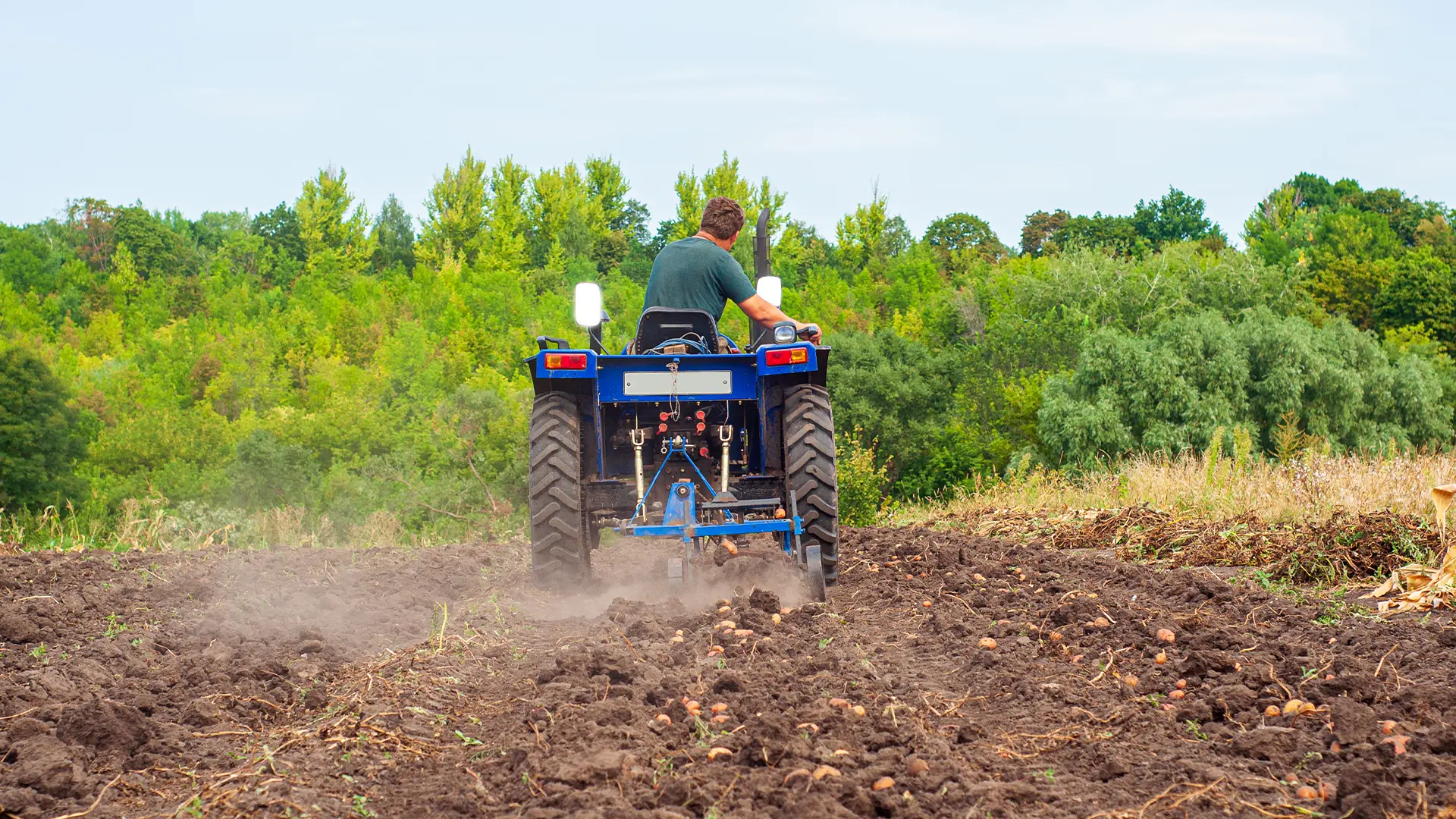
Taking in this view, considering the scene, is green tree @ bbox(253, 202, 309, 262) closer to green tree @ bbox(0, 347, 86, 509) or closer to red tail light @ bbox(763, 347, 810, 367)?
green tree @ bbox(0, 347, 86, 509)

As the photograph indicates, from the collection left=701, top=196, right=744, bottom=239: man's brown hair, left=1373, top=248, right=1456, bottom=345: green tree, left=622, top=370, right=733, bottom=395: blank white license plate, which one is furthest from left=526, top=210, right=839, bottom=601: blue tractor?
left=1373, top=248, right=1456, bottom=345: green tree

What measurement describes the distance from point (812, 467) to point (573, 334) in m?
42.4

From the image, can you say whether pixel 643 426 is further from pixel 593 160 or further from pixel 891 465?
pixel 593 160

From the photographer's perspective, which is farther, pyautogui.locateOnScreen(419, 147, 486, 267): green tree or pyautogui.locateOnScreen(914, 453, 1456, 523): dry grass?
pyautogui.locateOnScreen(419, 147, 486, 267): green tree

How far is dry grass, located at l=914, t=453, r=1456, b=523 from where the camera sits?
8289mm

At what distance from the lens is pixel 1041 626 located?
5.34m

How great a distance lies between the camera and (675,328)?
6.72 metres

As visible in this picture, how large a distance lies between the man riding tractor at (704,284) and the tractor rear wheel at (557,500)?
884 millimetres

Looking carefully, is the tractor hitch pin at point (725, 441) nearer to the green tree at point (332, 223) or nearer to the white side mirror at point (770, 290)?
the white side mirror at point (770, 290)

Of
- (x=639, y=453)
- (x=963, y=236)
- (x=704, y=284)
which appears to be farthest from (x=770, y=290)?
(x=963, y=236)

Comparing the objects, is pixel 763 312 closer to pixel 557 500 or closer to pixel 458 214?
pixel 557 500

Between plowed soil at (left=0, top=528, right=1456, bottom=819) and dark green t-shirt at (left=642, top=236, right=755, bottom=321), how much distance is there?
173 cm

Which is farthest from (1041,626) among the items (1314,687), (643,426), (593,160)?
(593,160)

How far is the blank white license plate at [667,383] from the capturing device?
6.35 metres
